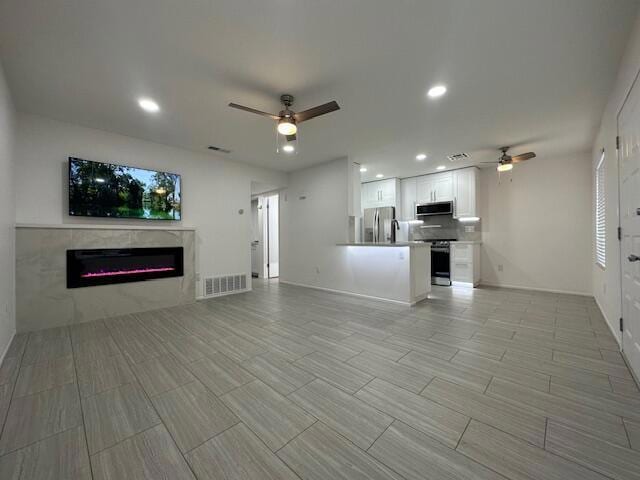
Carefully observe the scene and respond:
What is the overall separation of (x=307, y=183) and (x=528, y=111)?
3946mm

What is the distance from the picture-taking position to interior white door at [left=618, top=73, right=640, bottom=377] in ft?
6.29

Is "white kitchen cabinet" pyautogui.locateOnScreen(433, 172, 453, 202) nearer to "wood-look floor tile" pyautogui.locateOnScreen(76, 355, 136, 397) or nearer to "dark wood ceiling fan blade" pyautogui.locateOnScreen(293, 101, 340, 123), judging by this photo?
"dark wood ceiling fan blade" pyautogui.locateOnScreen(293, 101, 340, 123)

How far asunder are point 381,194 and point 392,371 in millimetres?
5668

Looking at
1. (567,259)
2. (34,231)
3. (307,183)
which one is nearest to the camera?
(34,231)

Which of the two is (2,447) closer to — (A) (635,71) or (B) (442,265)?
(A) (635,71)

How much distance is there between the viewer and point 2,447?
1338 millimetres

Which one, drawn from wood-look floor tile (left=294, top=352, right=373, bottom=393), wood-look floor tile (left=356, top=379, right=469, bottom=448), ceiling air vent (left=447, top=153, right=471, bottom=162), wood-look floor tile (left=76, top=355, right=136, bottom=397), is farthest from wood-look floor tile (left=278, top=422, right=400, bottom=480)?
ceiling air vent (left=447, top=153, right=471, bottom=162)

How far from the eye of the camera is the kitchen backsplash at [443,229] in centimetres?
610

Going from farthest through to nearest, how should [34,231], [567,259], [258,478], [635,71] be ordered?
[567,259] < [34,231] < [635,71] < [258,478]

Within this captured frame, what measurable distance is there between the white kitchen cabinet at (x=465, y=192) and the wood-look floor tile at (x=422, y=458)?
5.56m

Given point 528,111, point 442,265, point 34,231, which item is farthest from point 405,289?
point 34,231

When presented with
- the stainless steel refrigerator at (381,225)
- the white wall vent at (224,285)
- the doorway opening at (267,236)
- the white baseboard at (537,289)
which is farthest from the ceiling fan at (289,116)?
the white baseboard at (537,289)

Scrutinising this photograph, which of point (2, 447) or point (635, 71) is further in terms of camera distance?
point (635, 71)

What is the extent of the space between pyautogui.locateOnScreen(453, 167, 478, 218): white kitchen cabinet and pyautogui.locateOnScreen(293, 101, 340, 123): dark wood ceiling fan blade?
4610mm
